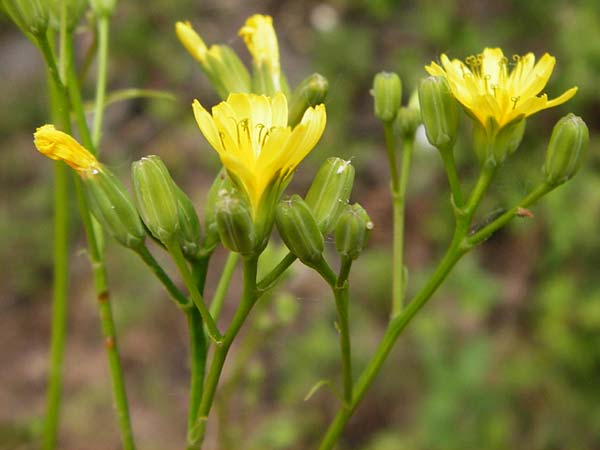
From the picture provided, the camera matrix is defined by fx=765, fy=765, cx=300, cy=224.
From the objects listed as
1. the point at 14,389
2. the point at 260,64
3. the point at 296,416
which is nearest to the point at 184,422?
the point at 296,416

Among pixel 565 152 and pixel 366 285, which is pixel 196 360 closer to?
pixel 565 152

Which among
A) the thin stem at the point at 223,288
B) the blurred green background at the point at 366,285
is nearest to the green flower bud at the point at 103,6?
the thin stem at the point at 223,288

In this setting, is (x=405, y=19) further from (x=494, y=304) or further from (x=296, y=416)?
(x=296, y=416)

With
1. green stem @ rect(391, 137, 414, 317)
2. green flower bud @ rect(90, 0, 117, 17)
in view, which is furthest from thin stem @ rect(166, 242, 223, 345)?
green flower bud @ rect(90, 0, 117, 17)

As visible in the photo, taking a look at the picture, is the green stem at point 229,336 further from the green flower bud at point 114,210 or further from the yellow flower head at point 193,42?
the yellow flower head at point 193,42

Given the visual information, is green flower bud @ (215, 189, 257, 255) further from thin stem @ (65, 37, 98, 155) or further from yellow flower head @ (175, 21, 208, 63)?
yellow flower head @ (175, 21, 208, 63)

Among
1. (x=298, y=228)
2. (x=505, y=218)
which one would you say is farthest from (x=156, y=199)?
(x=505, y=218)

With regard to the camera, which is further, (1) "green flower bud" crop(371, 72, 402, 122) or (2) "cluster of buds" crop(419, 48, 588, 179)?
(1) "green flower bud" crop(371, 72, 402, 122)
